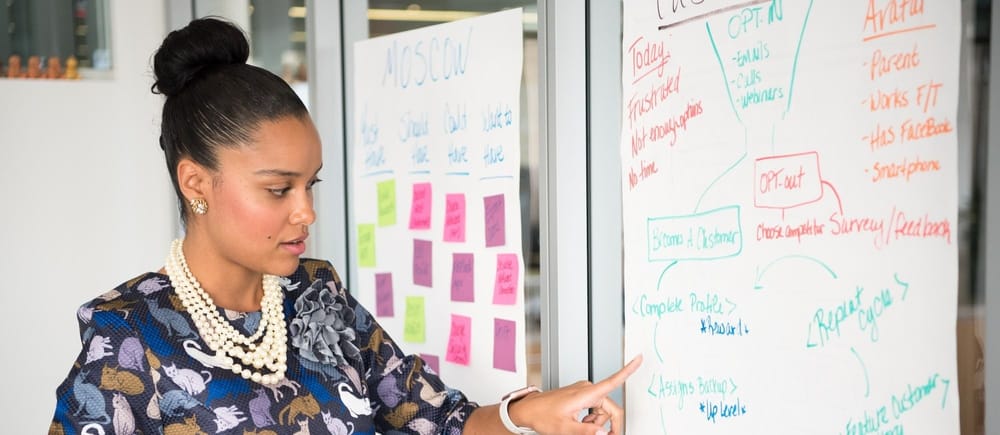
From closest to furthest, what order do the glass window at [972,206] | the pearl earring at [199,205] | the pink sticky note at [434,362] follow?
the glass window at [972,206] < the pearl earring at [199,205] < the pink sticky note at [434,362]

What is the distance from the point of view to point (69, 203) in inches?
140

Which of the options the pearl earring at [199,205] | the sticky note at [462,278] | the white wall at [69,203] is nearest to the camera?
the pearl earring at [199,205]

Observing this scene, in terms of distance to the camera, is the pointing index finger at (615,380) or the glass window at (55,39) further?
the glass window at (55,39)

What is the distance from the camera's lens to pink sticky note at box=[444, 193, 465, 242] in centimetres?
207

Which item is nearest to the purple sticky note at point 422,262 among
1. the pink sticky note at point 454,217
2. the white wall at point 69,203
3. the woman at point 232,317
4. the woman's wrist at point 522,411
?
the pink sticky note at point 454,217

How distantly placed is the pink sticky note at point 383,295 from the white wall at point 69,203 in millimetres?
1509

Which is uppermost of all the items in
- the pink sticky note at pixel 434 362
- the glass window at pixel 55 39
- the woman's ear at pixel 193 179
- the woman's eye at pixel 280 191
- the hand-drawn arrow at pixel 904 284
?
the glass window at pixel 55 39

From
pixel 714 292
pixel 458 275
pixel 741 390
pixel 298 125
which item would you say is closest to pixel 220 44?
pixel 298 125

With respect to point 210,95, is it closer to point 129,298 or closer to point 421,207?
point 129,298

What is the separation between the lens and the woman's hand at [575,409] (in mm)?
1525

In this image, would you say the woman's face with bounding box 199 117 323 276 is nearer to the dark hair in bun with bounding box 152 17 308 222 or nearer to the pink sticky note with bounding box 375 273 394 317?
the dark hair in bun with bounding box 152 17 308 222

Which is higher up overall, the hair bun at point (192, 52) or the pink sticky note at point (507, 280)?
the hair bun at point (192, 52)

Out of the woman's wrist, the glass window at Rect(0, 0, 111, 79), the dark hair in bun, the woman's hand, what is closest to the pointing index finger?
the woman's hand

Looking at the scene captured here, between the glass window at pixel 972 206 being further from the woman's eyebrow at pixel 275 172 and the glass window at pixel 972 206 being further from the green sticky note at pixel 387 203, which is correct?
the green sticky note at pixel 387 203
